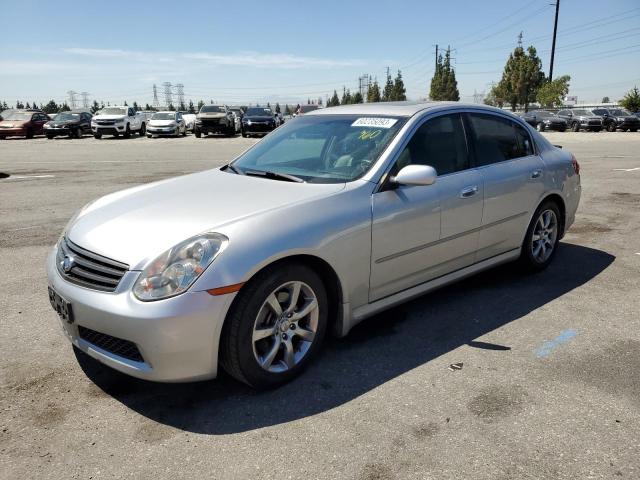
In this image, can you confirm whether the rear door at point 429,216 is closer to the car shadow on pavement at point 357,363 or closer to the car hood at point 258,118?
the car shadow on pavement at point 357,363

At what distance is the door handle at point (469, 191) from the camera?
12.9 ft

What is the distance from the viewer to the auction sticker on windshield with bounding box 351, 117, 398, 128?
379 cm

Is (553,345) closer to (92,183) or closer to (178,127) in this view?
(92,183)

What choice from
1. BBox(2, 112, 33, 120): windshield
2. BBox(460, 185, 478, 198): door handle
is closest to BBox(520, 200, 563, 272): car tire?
BBox(460, 185, 478, 198): door handle

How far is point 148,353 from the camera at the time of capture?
104 inches

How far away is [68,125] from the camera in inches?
1165

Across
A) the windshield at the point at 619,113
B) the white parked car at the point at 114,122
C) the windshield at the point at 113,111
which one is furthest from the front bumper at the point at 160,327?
the windshield at the point at 619,113

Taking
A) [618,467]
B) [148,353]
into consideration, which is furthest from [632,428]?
[148,353]

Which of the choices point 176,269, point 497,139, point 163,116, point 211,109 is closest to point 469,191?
point 497,139

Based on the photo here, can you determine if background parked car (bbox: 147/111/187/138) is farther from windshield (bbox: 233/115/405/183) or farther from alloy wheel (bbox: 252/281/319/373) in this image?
alloy wheel (bbox: 252/281/319/373)

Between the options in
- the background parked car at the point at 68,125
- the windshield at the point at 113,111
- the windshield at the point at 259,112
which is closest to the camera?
the background parked car at the point at 68,125

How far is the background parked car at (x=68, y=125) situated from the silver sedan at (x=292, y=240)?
29.0 m

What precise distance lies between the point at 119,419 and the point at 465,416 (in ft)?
5.95

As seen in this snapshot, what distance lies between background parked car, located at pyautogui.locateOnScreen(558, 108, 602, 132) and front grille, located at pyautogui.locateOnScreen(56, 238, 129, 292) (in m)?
37.2
